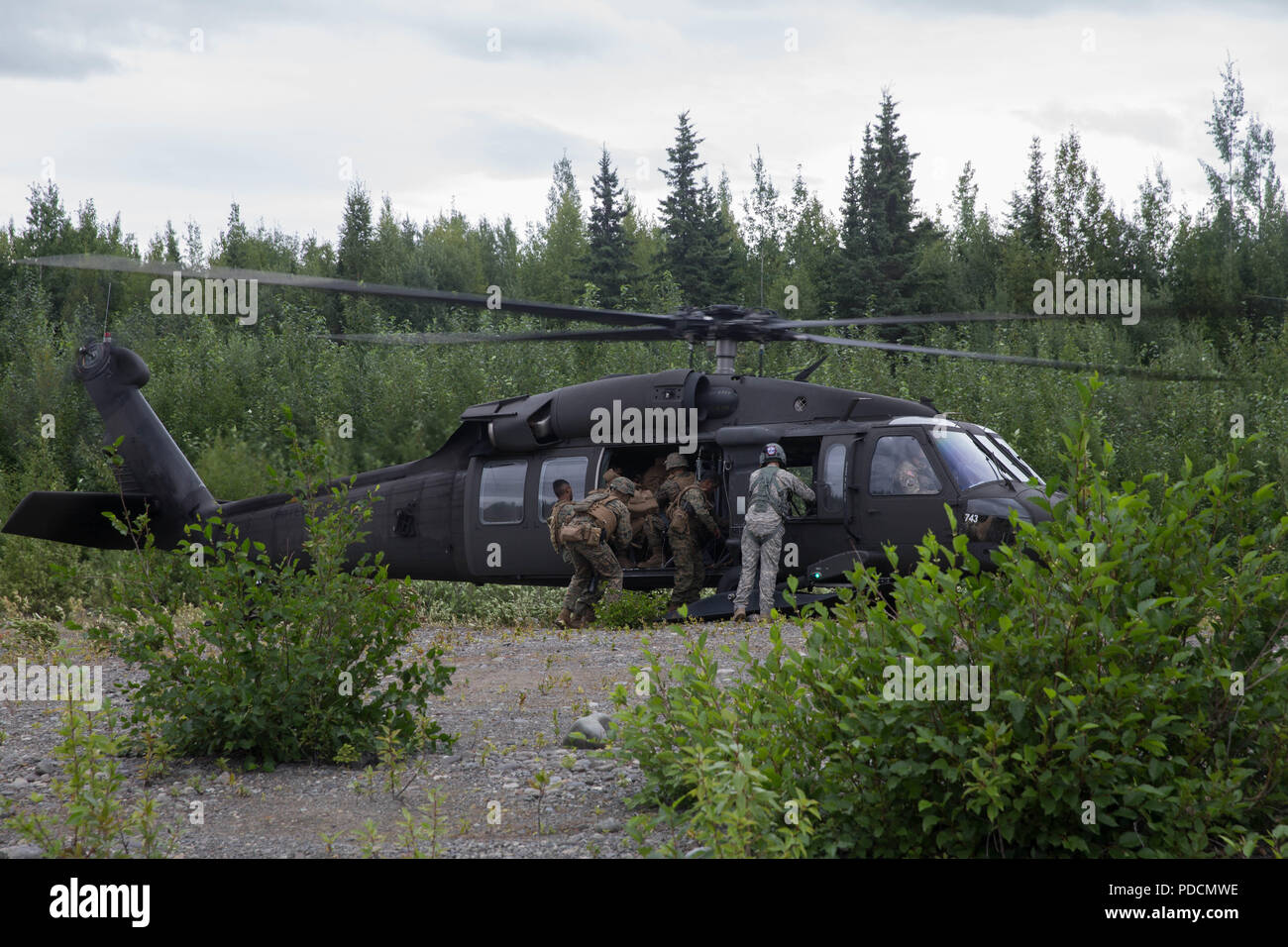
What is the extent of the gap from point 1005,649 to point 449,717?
3.89 metres

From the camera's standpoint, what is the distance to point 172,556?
6.11m

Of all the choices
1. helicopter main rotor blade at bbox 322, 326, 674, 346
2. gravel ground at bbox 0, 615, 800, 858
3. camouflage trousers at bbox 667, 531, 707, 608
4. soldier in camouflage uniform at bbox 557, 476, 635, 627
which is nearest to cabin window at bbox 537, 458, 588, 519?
soldier in camouflage uniform at bbox 557, 476, 635, 627

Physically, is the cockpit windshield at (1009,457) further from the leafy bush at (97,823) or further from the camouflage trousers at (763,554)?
the leafy bush at (97,823)

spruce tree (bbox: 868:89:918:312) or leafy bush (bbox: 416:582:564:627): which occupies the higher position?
spruce tree (bbox: 868:89:918:312)

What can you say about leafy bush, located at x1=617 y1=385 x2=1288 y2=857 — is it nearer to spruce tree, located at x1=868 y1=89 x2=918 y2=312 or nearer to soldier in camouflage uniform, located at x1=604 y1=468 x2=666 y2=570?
soldier in camouflage uniform, located at x1=604 y1=468 x2=666 y2=570

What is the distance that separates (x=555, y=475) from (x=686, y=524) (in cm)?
153

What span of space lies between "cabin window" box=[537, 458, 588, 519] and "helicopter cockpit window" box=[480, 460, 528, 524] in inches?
9.4

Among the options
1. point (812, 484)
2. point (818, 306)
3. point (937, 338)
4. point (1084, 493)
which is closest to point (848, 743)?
point (1084, 493)

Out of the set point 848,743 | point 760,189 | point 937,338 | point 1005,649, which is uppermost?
point 760,189

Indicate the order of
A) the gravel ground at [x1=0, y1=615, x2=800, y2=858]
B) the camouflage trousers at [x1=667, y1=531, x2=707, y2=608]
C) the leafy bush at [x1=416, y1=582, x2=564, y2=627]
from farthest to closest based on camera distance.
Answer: the leafy bush at [x1=416, y1=582, x2=564, y2=627] < the camouflage trousers at [x1=667, y1=531, x2=707, y2=608] < the gravel ground at [x1=0, y1=615, x2=800, y2=858]

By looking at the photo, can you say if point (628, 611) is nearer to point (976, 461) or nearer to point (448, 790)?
point (976, 461)

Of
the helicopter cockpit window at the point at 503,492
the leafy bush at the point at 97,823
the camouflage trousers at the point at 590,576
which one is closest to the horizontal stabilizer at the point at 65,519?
the helicopter cockpit window at the point at 503,492

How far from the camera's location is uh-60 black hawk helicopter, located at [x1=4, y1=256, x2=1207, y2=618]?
409 inches
